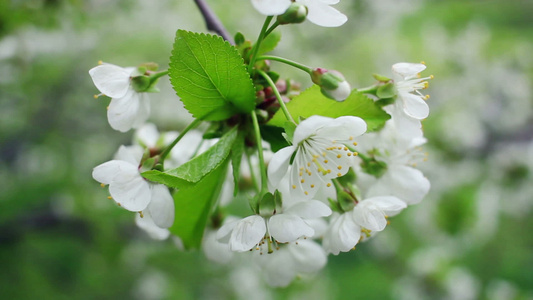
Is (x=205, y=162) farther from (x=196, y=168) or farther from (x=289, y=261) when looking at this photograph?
(x=289, y=261)

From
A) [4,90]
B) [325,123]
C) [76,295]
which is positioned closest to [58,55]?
[4,90]

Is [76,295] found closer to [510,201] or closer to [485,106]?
[510,201]

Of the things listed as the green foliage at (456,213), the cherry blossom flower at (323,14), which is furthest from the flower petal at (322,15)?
the green foliage at (456,213)

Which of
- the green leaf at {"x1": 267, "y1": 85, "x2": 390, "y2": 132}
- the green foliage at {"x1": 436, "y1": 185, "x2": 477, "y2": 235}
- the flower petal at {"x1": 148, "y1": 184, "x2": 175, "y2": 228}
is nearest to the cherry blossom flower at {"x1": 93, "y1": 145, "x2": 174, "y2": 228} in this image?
the flower petal at {"x1": 148, "y1": 184, "x2": 175, "y2": 228}

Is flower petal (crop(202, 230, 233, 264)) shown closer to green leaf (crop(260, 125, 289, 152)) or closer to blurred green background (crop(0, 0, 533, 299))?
green leaf (crop(260, 125, 289, 152))

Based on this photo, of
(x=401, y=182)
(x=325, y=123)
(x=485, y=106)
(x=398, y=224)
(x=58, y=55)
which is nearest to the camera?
(x=325, y=123)

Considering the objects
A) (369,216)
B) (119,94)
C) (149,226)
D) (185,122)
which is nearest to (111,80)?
(119,94)
